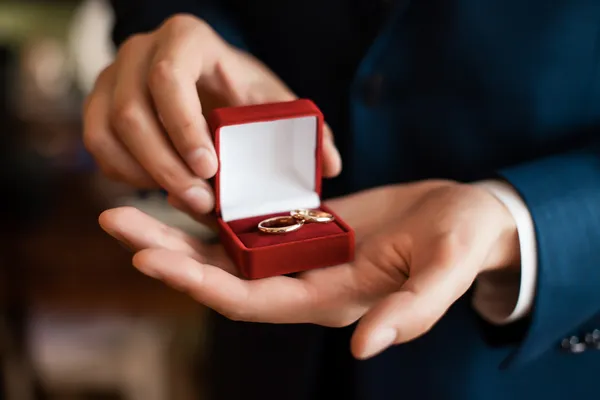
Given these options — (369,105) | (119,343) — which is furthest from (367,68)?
(119,343)

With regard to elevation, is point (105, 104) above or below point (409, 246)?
above

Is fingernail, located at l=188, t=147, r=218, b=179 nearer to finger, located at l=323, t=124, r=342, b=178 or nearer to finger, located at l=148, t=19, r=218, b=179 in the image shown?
finger, located at l=148, t=19, r=218, b=179

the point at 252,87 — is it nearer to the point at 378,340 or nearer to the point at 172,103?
the point at 172,103

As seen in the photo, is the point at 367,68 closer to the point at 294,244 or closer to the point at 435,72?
the point at 435,72

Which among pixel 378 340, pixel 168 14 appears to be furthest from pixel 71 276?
pixel 378 340

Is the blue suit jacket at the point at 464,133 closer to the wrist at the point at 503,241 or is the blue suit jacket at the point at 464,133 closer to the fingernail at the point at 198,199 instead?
the wrist at the point at 503,241

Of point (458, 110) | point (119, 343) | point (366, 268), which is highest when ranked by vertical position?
point (458, 110)
